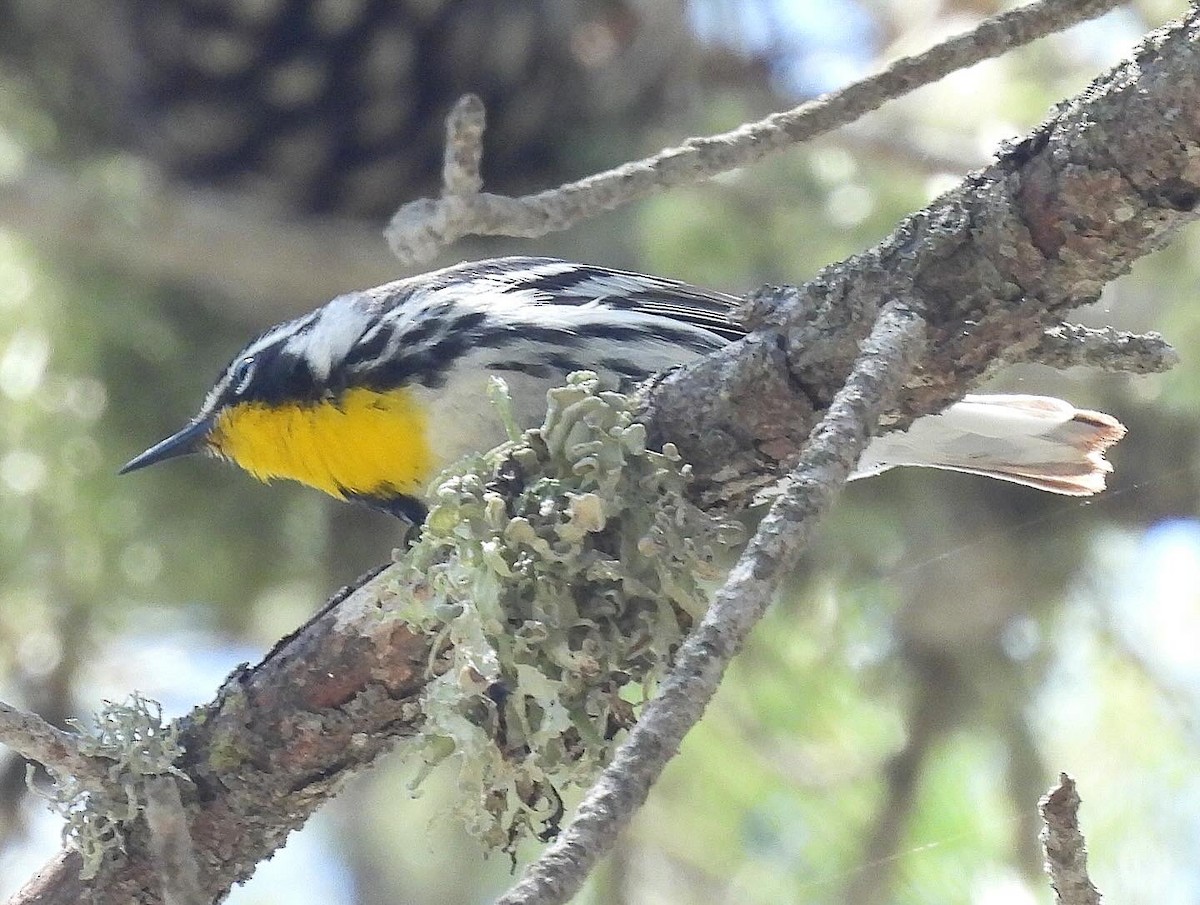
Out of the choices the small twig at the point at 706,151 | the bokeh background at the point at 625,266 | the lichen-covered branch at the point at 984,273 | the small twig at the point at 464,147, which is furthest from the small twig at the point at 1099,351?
the bokeh background at the point at 625,266

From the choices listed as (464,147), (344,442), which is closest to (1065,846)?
(464,147)

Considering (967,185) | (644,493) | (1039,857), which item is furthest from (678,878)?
(967,185)

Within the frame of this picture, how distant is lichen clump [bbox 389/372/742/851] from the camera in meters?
1.08

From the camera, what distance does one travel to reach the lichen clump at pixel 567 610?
1.08m

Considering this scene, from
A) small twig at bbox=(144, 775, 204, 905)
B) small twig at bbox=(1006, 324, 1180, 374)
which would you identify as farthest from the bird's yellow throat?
small twig at bbox=(1006, 324, 1180, 374)

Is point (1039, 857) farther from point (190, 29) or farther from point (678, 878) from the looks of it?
point (190, 29)

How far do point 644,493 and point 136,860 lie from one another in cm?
56

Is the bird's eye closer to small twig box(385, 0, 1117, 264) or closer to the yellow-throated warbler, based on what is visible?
the yellow-throated warbler

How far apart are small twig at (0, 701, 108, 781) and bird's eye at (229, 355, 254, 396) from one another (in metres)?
0.62

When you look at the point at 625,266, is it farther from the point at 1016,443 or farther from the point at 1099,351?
the point at 1099,351

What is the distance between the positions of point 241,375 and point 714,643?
1.26 m

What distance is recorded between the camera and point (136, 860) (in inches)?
52.2

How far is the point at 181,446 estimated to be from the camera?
1915mm

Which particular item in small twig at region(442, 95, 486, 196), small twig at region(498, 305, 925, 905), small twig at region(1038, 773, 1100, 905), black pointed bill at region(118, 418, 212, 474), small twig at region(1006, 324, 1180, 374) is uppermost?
black pointed bill at region(118, 418, 212, 474)
